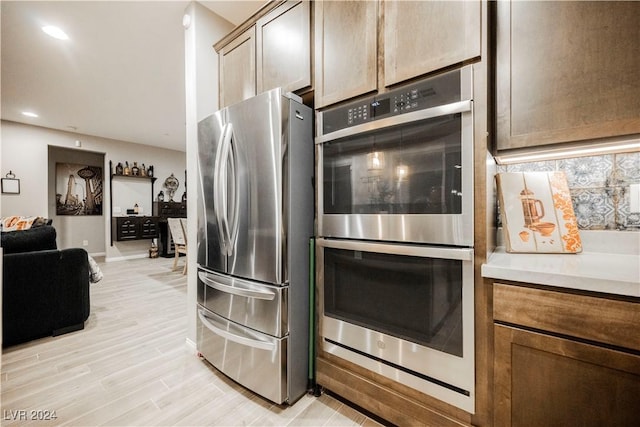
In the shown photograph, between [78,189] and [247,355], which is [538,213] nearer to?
[247,355]

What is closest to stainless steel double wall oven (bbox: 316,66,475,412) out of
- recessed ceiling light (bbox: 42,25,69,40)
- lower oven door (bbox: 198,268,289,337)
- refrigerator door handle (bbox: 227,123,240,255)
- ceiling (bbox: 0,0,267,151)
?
lower oven door (bbox: 198,268,289,337)

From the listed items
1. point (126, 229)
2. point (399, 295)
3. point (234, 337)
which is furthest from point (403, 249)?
point (126, 229)

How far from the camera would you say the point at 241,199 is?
162 centimetres

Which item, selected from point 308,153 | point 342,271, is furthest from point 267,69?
point 342,271

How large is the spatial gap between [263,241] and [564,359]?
4.41 feet

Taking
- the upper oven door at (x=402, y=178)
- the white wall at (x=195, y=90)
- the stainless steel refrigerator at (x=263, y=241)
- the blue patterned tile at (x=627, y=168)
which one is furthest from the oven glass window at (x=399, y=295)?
the white wall at (x=195, y=90)

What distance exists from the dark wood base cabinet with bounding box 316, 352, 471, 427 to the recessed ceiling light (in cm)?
368

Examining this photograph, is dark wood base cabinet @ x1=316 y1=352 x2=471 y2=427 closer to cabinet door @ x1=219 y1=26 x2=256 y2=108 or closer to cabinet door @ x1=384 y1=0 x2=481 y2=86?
cabinet door @ x1=384 y1=0 x2=481 y2=86

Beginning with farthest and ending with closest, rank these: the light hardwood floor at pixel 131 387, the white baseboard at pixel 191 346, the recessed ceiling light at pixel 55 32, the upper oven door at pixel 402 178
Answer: the recessed ceiling light at pixel 55 32, the white baseboard at pixel 191 346, the light hardwood floor at pixel 131 387, the upper oven door at pixel 402 178

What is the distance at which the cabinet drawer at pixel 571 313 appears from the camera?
81cm

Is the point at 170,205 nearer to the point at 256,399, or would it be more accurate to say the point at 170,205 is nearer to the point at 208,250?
the point at 208,250

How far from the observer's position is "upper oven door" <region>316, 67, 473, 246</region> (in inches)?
42.9

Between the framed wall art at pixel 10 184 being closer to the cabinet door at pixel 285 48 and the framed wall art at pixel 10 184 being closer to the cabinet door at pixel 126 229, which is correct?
the cabinet door at pixel 126 229

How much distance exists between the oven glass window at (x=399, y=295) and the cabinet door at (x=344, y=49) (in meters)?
0.87
